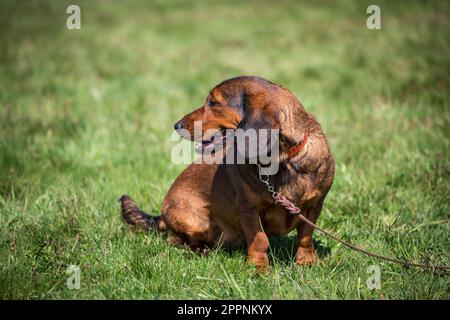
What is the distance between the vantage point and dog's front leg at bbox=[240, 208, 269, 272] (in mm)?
3568

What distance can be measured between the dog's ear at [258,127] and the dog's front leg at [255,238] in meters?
0.43

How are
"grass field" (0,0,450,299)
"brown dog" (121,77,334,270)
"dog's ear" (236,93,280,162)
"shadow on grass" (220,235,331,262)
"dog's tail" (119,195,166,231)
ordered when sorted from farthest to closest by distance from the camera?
1. "dog's tail" (119,195,166,231)
2. "shadow on grass" (220,235,331,262)
3. "grass field" (0,0,450,299)
4. "brown dog" (121,77,334,270)
5. "dog's ear" (236,93,280,162)

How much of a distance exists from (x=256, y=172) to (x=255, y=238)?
423 mm

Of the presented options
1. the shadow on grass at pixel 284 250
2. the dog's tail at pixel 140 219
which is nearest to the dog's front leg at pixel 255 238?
the shadow on grass at pixel 284 250

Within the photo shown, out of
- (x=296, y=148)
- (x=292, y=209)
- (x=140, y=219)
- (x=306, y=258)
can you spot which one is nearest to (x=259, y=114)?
(x=296, y=148)

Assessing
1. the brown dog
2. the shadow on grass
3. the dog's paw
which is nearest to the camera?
the brown dog

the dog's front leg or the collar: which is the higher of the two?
the collar

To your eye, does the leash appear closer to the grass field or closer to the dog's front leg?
the grass field

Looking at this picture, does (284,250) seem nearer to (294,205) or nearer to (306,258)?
(306,258)

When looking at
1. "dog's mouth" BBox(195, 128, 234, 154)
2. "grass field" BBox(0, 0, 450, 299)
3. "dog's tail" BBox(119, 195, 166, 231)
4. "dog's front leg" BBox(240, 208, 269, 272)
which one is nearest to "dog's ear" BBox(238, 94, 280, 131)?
"dog's mouth" BBox(195, 128, 234, 154)

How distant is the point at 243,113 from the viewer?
3379 mm

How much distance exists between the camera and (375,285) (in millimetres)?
3291

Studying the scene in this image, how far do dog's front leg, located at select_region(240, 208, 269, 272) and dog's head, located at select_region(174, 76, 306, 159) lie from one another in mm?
498

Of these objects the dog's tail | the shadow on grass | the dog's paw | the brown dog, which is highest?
the brown dog
